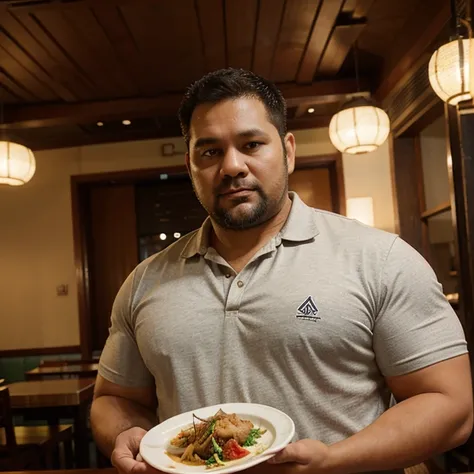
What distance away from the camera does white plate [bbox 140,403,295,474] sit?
37.8 inches

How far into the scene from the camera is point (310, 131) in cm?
536

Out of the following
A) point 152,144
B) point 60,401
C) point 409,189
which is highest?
point 152,144

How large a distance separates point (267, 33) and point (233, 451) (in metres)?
3.00

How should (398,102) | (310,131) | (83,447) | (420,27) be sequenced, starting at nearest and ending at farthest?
(420,27) → (83,447) → (398,102) → (310,131)

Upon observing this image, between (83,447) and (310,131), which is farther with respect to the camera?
(310,131)

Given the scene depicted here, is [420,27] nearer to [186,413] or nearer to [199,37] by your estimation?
[199,37]

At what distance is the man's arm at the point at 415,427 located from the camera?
1.04 meters

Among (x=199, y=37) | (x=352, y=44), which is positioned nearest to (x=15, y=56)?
(x=199, y=37)

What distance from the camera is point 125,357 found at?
4.50ft

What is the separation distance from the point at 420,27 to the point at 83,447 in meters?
3.78

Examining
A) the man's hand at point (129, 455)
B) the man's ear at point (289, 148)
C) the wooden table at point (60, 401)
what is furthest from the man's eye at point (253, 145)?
the wooden table at point (60, 401)

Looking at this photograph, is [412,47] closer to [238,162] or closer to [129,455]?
[238,162]

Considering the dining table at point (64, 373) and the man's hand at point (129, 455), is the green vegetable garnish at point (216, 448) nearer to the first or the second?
the man's hand at point (129, 455)

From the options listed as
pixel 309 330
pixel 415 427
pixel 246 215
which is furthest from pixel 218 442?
pixel 246 215
